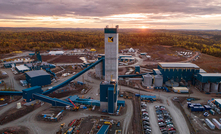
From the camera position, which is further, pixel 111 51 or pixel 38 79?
pixel 38 79

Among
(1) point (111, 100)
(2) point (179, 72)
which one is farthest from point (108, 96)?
(2) point (179, 72)

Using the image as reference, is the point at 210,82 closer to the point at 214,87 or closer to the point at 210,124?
the point at 214,87

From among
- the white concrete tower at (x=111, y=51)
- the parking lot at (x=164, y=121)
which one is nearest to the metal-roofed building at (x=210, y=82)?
the parking lot at (x=164, y=121)

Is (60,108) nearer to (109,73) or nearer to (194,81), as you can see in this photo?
(109,73)

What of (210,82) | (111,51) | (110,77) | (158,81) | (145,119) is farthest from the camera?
(158,81)

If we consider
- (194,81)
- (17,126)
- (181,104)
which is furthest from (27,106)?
(194,81)

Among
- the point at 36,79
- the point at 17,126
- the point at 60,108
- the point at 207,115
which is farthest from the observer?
the point at 36,79

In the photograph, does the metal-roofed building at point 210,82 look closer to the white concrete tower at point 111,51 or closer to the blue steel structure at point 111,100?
the white concrete tower at point 111,51

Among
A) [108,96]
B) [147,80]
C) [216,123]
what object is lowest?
[216,123]
